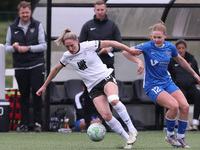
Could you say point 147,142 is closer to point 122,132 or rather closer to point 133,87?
point 122,132

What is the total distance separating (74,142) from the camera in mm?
9461

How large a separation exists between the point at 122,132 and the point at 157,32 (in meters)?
1.58

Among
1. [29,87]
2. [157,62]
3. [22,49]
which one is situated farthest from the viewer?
[29,87]

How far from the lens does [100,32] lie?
444 inches

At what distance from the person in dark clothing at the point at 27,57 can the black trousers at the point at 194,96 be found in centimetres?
308

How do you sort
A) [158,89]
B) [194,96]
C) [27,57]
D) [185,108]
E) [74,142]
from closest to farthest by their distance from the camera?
[185,108] < [158,89] < [74,142] < [27,57] < [194,96]

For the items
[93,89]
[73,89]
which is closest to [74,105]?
[73,89]

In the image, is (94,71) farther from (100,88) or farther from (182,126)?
(182,126)

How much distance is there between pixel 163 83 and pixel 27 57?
11.9 feet

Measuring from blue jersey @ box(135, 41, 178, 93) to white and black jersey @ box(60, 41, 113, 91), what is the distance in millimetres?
633

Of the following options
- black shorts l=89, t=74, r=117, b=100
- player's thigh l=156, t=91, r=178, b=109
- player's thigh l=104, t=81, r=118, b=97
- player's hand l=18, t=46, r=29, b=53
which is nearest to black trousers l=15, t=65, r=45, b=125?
player's hand l=18, t=46, r=29, b=53

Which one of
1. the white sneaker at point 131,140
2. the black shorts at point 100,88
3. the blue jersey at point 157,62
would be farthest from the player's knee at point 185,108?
the black shorts at point 100,88

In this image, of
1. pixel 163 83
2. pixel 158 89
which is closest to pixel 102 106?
pixel 158 89

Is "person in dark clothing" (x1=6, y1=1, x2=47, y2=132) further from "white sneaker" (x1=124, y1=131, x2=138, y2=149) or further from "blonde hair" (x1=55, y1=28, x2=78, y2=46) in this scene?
"white sneaker" (x1=124, y1=131, x2=138, y2=149)
